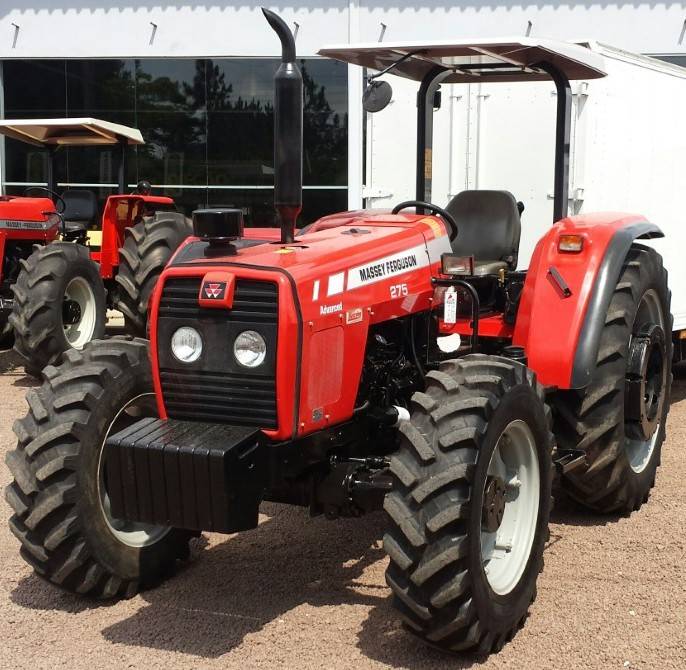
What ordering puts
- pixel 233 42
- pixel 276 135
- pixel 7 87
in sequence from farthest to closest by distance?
pixel 7 87
pixel 233 42
pixel 276 135

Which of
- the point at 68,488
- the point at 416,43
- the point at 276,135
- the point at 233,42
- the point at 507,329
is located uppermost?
the point at 233,42

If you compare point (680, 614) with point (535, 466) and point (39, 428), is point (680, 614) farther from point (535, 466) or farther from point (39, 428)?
point (39, 428)

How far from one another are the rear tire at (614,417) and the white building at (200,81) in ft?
33.6

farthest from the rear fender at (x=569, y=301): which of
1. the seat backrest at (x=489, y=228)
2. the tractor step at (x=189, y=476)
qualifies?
the tractor step at (x=189, y=476)

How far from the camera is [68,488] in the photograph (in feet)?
13.3

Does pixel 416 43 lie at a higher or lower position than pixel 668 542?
higher

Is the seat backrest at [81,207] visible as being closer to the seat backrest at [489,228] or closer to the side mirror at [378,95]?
the seat backrest at [489,228]

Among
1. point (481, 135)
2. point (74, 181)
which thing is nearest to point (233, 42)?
point (74, 181)

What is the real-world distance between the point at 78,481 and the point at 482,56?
9.31 feet

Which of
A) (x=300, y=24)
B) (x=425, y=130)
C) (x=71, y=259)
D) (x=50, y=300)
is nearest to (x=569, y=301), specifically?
(x=425, y=130)

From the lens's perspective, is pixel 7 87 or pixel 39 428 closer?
pixel 39 428

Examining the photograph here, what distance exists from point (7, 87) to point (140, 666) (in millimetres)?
14740

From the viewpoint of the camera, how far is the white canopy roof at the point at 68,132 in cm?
1048

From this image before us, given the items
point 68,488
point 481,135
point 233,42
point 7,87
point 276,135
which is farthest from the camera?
point 7,87
